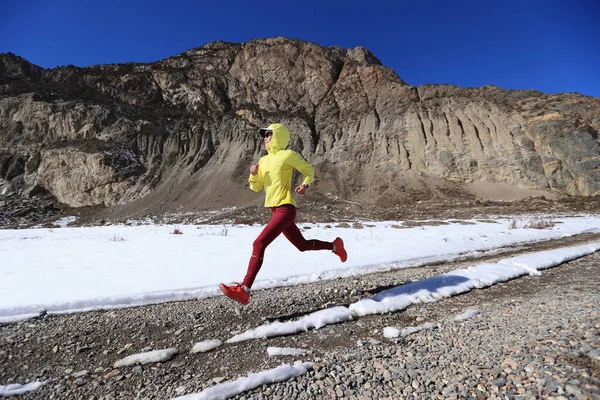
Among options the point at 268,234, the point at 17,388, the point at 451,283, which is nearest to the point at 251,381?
the point at 17,388

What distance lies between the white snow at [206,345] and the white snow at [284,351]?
18.7 inches

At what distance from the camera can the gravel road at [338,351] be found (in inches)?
76.9

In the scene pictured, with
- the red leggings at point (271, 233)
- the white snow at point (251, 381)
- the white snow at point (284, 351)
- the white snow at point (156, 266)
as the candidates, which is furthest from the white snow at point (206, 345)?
the white snow at point (156, 266)

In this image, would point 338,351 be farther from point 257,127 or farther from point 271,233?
point 257,127

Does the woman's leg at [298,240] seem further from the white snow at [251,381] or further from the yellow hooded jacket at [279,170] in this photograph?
the white snow at [251,381]

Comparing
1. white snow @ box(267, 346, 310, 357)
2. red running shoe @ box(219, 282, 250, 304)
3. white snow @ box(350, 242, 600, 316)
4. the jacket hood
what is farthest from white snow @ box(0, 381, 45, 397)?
the jacket hood

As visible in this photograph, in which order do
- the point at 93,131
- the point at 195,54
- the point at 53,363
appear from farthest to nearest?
the point at 195,54 → the point at 93,131 → the point at 53,363

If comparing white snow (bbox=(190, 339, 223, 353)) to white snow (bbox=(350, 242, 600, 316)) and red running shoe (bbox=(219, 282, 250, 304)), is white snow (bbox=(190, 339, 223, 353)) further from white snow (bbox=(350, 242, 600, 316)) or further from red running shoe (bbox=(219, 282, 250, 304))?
white snow (bbox=(350, 242, 600, 316))

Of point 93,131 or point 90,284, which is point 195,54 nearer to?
point 93,131

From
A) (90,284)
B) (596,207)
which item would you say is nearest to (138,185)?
(90,284)

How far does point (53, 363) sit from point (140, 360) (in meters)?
0.65

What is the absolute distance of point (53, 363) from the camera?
93.7 inches

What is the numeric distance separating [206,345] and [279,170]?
2175mm

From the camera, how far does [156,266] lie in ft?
16.8
